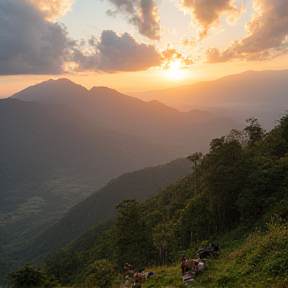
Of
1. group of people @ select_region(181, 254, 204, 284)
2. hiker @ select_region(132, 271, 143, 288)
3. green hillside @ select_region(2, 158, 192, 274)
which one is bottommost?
green hillside @ select_region(2, 158, 192, 274)

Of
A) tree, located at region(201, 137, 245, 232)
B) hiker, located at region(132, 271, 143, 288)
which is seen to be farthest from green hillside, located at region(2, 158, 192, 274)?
hiker, located at region(132, 271, 143, 288)

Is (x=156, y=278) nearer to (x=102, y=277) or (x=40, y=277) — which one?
(x=102, y=277)

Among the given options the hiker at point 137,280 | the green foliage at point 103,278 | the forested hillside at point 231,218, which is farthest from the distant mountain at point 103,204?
the hiker at point 137,280

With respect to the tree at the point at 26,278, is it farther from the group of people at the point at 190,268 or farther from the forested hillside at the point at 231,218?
the group of people at the point at 190,268

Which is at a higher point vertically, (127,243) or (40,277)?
(40,277)

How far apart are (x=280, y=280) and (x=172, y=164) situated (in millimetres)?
136368

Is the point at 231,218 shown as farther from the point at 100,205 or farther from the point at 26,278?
the point at 100,205

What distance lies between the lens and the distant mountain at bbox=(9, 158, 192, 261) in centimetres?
12050

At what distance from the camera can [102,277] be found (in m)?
18.0

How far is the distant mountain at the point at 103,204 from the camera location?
12050cm

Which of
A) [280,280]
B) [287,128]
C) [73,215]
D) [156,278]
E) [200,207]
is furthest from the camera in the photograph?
[73,215]

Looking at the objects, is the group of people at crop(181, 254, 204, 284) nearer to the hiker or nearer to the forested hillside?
the forested hillside

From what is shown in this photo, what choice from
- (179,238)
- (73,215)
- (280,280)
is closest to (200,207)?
(179,238)

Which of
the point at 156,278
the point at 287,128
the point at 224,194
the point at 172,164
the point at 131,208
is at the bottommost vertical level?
the point at 172,164
